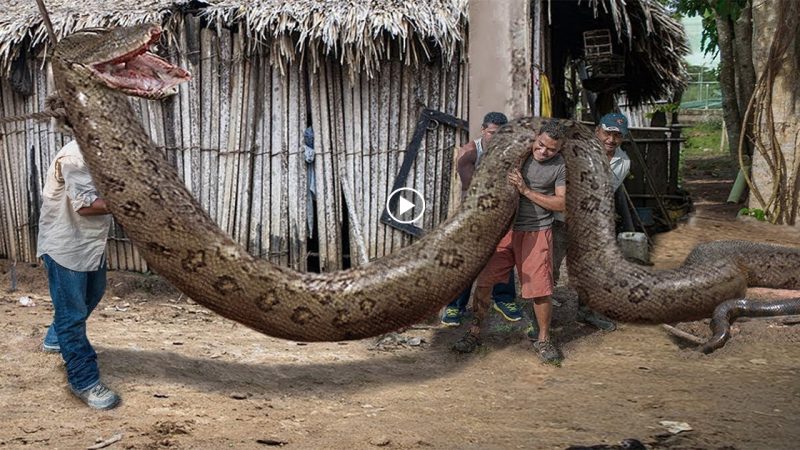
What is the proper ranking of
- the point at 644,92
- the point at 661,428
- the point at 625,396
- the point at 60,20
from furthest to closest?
1. the point at 644,92
2. the point at 60,20
3. the point at 625,396
4. the point at 661,428

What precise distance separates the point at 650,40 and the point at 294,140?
4.76 m

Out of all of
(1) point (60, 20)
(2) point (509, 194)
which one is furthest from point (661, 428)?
(1) point (60, 20)

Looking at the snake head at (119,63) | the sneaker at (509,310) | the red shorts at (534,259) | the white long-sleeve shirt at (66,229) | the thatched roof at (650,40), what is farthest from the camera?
the thatched roof at (650,40)

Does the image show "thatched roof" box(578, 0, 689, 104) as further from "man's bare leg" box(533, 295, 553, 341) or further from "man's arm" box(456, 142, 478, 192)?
"man's bare leg" box(533, 295, 553, 341)

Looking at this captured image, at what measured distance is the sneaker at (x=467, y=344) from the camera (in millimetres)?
7242

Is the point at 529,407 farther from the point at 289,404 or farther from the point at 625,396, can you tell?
the point at 289,404

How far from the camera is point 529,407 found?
19.4 feet

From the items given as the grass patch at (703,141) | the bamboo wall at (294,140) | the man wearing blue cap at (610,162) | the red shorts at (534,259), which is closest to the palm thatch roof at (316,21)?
the bamboo wall at (294,140)

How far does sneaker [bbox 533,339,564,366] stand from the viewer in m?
6.95

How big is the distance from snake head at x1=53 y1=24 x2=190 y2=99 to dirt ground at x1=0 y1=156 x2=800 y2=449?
266cm

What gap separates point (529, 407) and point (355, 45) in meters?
4.25
